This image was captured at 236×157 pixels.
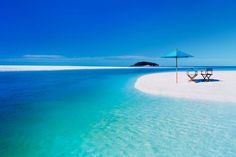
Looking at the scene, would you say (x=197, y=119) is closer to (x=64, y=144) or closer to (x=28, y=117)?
(x=64, y=144)

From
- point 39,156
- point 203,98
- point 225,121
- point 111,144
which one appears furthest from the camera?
point 203,98

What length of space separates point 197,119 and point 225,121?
2.16 ft

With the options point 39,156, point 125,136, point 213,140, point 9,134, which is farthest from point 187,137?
point 9,134

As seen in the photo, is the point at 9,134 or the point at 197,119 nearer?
the point at 9,134

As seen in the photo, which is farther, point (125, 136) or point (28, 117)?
point (28, 117)

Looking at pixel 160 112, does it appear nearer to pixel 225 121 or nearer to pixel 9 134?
pixel 225 121

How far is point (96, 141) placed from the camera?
423 cm

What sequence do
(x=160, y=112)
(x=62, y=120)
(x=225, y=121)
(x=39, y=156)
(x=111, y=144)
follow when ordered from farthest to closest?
(x=160, y=112), (x=62, y=120), (x=225, y=121), (x=111, y=144), (x=39, y=156)

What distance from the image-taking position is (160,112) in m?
6.50

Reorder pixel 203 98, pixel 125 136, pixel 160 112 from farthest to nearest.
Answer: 1. pixel 203 98
2. pixel 160 112
3. pixel 125 136

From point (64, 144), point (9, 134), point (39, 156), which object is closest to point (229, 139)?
point (64, 144)

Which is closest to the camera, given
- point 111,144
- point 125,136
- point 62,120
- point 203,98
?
point 111,144

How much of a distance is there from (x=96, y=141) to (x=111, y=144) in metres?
0.35

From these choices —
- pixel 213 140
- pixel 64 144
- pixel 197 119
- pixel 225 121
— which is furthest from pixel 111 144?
pixel 225 121
